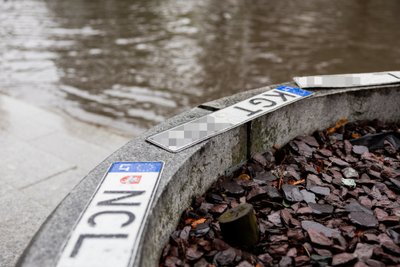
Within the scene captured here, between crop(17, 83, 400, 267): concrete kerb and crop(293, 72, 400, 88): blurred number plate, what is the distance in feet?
0.22

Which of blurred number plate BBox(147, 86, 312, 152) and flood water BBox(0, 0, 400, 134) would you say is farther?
flood water BBox(0, 0, 400, 134)

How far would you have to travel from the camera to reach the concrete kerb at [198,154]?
1.61 metres

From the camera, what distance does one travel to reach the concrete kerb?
63.5 inches

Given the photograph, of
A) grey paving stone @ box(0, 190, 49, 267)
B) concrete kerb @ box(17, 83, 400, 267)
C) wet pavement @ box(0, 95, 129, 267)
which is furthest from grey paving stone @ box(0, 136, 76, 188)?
concrete kerb @ box(17, 83, 400, 267)

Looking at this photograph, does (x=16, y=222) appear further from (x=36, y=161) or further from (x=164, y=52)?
(x=164, y=52)

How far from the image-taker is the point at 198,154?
7.22 ft

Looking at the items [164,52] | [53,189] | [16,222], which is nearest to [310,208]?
[16,222]

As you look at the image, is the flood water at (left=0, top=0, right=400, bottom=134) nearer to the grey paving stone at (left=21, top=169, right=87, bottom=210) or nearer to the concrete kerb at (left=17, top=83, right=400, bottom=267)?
the grey paving stone at (left=21, top=169, right=87, bottom=210)

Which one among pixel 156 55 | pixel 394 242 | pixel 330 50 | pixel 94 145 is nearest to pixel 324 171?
pixel 394 242

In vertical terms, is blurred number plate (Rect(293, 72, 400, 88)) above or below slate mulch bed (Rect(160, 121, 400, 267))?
above

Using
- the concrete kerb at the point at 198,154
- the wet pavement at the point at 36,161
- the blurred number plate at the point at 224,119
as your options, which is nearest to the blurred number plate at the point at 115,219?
the concrete kerb at the point at 198,154

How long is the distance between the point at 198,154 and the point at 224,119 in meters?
0.38

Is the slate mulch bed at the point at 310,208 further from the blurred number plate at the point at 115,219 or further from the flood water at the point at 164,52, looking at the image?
the flood water at the point at 164,52

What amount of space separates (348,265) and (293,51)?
7321 mm
